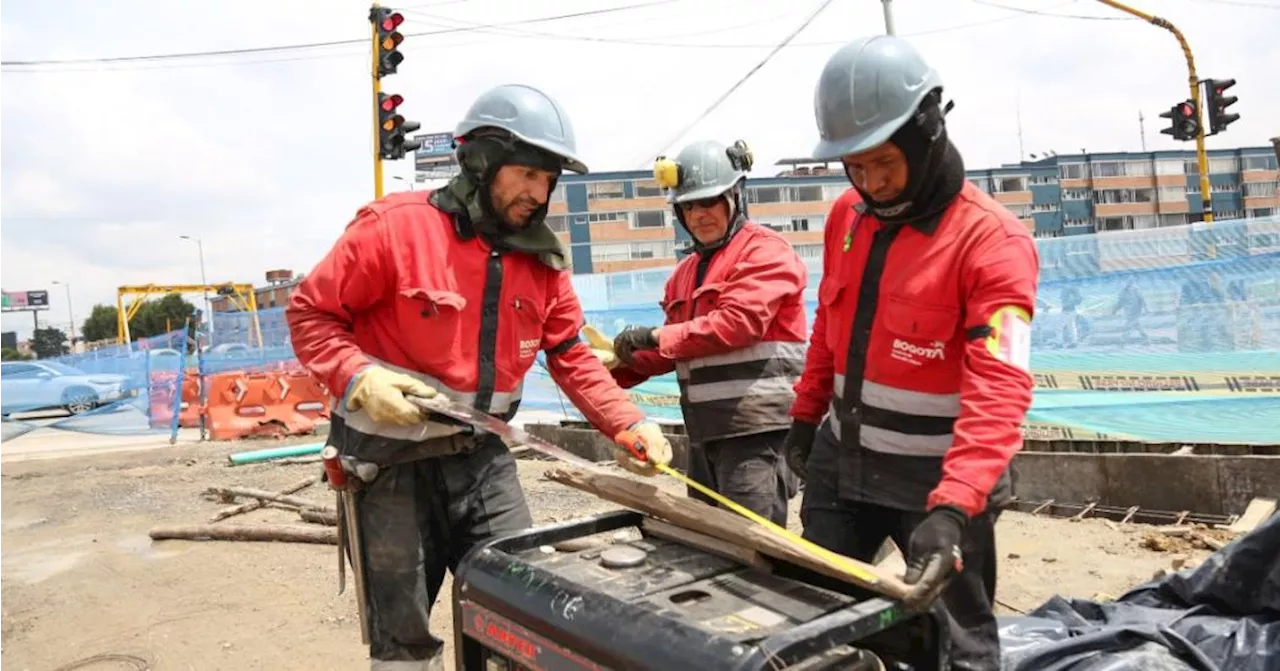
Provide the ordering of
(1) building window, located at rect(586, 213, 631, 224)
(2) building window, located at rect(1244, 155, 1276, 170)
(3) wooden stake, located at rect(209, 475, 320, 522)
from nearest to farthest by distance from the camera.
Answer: (3) wooden stake, located at rect(209, 475, 320, 522) < (1) building window, located at rect(586, 213, 631, 224) < (2) building window, located at rect(1244, 155, 1276, 170)

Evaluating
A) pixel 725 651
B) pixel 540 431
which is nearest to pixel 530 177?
pixel 725 651

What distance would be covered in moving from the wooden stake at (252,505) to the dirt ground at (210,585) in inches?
4.0

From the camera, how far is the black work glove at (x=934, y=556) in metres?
1.80

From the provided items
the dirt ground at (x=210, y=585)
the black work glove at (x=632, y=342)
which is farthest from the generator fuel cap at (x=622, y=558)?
the dirt ground at (x=210, y=585)

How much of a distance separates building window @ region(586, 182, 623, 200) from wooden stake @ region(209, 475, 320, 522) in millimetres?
55231

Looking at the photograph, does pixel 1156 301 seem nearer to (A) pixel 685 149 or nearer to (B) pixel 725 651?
(A) pixel 685 149

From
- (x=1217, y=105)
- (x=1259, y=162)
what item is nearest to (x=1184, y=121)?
(x=1217, y=105)

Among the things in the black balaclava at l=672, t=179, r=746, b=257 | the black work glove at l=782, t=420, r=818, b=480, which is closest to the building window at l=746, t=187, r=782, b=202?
the black balaclava at l=672, t=179, r=746, b=257

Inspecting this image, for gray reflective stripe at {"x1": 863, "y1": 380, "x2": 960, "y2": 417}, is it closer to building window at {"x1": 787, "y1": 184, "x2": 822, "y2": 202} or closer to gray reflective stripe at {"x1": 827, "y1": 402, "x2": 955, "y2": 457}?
gray reflective stripe at {"x1": 827, "y1": 402, "x2": 955, "y2": 457}

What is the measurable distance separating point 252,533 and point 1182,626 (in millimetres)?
5974

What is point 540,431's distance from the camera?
9.98 metres

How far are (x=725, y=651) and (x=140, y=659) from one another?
156 inches

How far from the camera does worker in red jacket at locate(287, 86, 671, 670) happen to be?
8.62 ft

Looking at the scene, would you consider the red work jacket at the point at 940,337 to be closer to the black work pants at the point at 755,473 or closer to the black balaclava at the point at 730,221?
the black work pants at the point at 755,473
